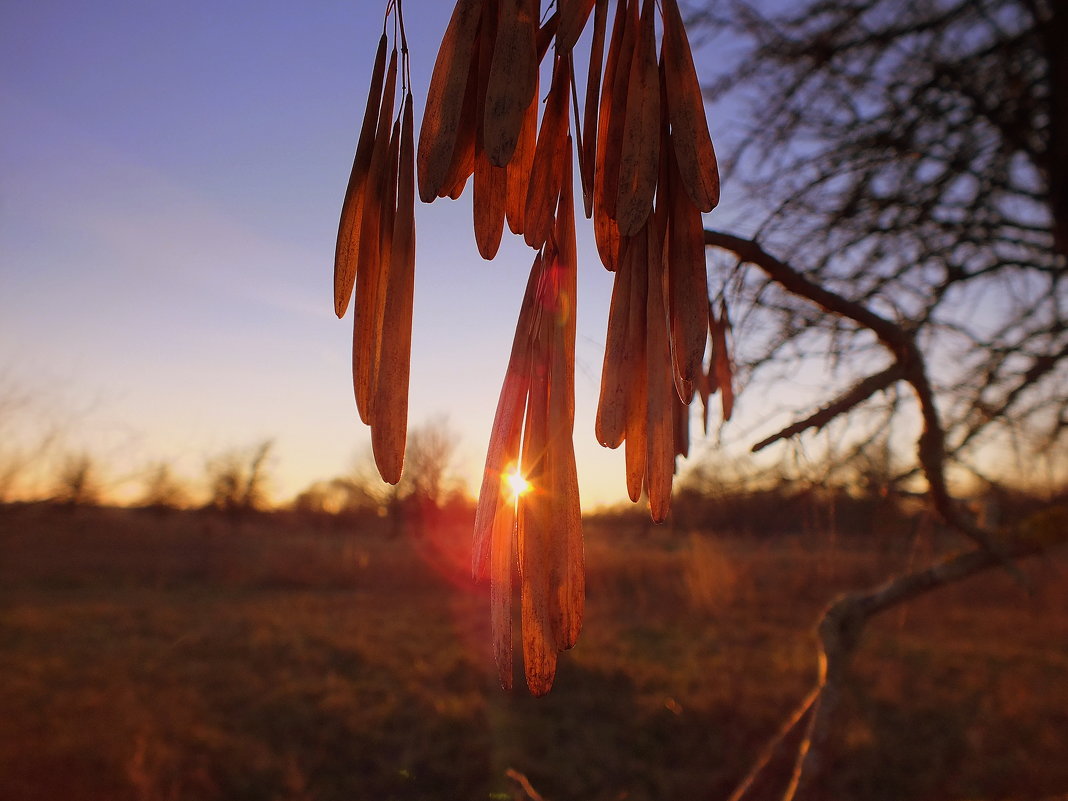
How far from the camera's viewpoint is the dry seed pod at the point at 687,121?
86cm

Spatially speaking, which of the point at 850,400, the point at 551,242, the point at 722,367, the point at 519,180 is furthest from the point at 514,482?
the point at 850,400

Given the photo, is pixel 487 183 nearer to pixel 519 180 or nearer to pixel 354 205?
pixel 519 180

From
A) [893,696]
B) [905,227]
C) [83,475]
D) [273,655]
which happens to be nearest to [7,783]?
[83,475]

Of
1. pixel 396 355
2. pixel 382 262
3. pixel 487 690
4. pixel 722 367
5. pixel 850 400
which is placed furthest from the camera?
pixel 487 690

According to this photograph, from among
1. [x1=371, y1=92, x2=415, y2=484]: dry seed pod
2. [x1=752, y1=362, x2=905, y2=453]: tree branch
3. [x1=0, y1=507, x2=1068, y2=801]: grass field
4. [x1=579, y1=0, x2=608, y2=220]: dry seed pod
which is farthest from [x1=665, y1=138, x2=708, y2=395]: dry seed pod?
[x1=0, y1=507, x2=1068, y2=801]: grass field

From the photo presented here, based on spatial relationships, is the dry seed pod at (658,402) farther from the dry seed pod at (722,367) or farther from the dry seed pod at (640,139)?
the dry seed pod at (722,367)

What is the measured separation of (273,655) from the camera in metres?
10.2

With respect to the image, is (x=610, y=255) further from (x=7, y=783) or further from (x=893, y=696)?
(x=893, y=696)

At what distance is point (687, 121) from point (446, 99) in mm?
310

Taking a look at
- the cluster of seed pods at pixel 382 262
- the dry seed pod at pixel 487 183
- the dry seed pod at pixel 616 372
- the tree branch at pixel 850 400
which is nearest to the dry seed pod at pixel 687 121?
the dry seed pod at pixel 616 372

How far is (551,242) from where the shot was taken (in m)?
0.92

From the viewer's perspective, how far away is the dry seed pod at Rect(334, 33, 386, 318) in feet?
2.96

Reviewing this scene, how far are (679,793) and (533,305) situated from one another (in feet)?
22.3

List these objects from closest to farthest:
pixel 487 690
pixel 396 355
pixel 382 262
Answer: pixel 396 355, pixel 382 262, pixel 487 690
